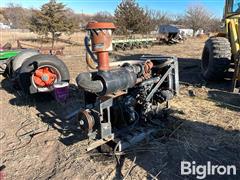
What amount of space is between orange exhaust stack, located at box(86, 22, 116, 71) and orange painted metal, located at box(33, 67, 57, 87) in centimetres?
217

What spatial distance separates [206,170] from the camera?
10.8 ft

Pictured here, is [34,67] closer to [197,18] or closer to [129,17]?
[129,17]

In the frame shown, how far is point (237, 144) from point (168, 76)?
163 centimetres

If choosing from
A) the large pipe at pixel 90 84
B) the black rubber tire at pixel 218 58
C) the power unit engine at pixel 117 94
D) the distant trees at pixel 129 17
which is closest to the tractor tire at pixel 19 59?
the power unit engine at pixel 117 94

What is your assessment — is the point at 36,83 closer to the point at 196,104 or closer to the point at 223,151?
the point at 196,104

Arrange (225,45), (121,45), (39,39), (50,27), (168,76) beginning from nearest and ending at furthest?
(168,76) → (225,45) → (121,45) → (50,27) → (39,39)

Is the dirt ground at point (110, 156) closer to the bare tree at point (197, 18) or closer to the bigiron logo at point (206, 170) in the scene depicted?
the bigiron logo at point (206, 170)

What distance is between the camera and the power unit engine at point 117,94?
3480mm

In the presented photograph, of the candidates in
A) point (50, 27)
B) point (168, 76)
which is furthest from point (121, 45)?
point (168, 76)

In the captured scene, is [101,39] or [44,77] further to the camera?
[44,77]

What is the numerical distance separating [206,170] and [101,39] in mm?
2042

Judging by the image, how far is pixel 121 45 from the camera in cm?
1717

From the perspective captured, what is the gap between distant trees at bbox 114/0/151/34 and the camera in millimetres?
22484

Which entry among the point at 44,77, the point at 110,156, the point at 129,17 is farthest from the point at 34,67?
the point at 129,17
